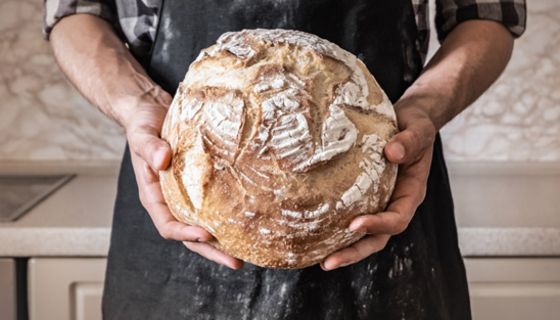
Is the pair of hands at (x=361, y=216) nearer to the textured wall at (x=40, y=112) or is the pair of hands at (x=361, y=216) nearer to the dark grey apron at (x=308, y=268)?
the dark grey apron at (x=308, y=268)

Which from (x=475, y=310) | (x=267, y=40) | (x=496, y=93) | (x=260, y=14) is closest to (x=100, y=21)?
(x=260, y=14)

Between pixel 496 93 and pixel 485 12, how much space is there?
2.61 ft

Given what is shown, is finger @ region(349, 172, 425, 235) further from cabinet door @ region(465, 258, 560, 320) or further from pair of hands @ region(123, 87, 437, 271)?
cabinet door @ region(465, 258, 560, 320)

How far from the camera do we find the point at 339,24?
0.98 m

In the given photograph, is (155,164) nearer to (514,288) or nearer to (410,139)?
(410,139)

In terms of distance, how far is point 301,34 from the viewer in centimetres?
84

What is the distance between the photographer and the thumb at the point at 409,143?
30.9 inches

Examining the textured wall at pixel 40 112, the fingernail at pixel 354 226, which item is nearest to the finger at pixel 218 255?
the fingernail at pixel 354 226

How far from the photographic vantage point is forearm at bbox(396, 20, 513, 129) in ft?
3.08

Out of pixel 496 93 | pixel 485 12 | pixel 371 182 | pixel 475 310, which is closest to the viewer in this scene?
pixel 371 182

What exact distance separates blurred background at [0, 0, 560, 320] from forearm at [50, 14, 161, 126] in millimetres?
418

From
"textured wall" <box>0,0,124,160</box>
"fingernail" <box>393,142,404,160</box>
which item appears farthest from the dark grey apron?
"textured wall" <box>0,0,124,160</box>

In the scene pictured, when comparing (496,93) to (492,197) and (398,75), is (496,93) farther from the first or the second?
(398,75)

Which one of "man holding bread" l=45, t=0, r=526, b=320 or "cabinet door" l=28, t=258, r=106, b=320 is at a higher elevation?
"man holding bread" l=45, t=0, r=526, b=320
